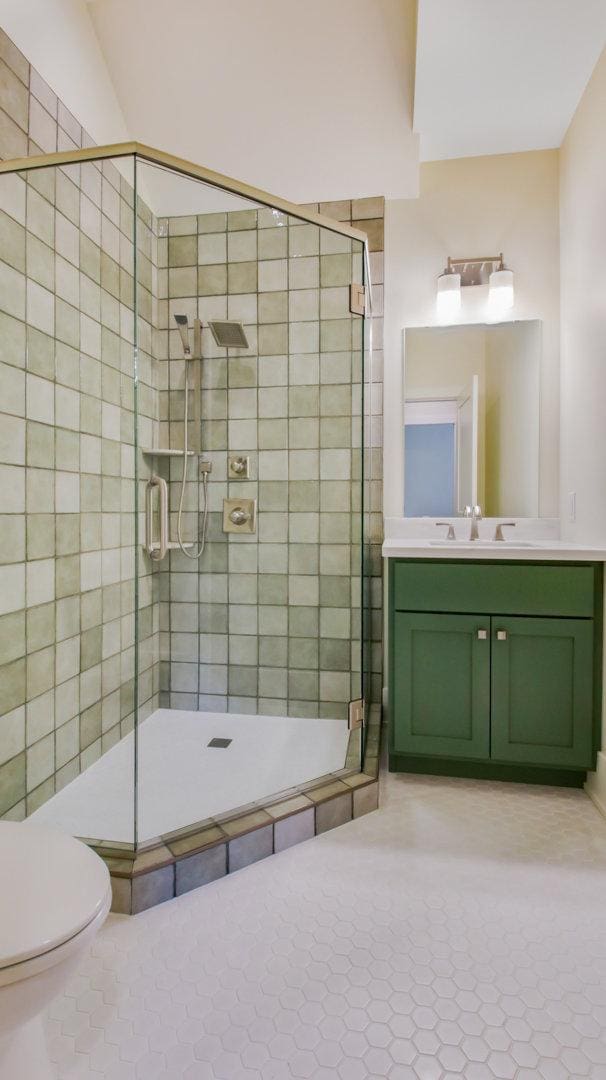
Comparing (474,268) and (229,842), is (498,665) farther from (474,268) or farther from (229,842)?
(474,268)

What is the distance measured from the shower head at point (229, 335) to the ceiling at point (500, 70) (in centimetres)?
110

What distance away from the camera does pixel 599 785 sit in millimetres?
1867

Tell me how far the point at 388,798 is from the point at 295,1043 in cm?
95

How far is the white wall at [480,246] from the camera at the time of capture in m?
2.41

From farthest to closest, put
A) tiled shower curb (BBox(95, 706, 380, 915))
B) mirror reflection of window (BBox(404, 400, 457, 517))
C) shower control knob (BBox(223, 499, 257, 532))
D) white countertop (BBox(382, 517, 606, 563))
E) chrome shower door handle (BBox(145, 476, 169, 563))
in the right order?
mirror reflection of window (BBox(404, 400, 457, 517)) < white countertop (BBox(382, 517, 606, 563)) < shower control knob (BBox(223, 499, 257, 532)) < chrome shower door handle (BBox(145, 476, 169, 563)) < tiled shower curb (BBox(95, 706, 380, 915))

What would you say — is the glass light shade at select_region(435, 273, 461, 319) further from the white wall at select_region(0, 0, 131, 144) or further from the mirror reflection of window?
the white wall at select_region(0, 0, 131, 144)

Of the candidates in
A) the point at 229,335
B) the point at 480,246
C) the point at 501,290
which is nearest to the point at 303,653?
the point at 229,335

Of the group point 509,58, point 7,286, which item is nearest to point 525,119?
point 509,58

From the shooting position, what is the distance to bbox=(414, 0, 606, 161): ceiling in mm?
1763

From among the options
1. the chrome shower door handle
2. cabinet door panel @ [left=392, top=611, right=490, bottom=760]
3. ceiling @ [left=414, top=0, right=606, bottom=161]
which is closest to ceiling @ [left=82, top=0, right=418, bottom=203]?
ceiling @ [left=414, top=0, right=606, bottom=161]

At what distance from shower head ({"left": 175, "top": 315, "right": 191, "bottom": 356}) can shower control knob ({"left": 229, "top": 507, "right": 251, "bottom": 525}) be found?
0.57m

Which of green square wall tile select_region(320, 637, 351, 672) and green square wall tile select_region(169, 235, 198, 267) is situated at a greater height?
green square wall tile select_region(169, 235, 198, 267)

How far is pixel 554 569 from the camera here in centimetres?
190

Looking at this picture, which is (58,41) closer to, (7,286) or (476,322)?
(7,286)
